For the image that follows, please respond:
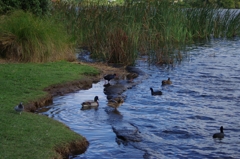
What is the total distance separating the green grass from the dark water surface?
60 cm

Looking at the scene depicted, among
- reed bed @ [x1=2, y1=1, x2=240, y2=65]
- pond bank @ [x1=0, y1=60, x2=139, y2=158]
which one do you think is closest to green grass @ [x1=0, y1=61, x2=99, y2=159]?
pond bank @ [x1=0, y1=60, x2=139, y2=158]

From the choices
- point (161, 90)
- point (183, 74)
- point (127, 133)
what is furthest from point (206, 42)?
point (127, 133)

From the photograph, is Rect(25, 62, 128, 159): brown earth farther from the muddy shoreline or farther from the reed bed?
the reed bed

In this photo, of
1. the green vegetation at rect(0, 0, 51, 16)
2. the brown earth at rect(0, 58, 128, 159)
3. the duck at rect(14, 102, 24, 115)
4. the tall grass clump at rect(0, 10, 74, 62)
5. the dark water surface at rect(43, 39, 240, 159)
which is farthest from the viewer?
the green vegetation at rect(0, 0, 51, 16)

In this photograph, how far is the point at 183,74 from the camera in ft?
56.2

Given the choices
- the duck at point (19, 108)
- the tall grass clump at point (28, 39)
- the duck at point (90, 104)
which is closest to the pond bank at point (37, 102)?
the duck at point (19, 108)

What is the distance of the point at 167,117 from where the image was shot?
1127 cm

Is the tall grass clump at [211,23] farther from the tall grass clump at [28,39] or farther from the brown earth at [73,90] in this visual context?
the tall grass clump at [28,39]

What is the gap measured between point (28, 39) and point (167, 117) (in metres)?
6.62

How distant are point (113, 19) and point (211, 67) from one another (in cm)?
464

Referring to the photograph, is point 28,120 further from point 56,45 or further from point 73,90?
point 56,45

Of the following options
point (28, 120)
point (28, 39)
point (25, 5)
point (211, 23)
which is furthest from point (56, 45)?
point (211, 23)

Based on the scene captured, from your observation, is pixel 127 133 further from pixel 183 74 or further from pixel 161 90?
pixel 183 74

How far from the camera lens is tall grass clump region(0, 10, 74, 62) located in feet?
52.2
